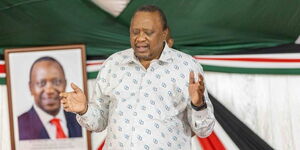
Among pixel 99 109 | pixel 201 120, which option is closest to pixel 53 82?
pixel 99 109

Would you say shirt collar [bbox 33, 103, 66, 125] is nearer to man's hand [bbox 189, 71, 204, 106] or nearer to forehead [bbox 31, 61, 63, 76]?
forehead [bbox 31, 61, 63, 76]

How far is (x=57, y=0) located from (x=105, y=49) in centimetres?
43

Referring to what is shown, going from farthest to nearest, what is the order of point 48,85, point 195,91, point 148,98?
1. point 48,85
2. point 148,98
3. point 195,91

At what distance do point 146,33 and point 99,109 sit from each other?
0.35 m

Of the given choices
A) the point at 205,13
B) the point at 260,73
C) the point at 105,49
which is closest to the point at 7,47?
the point at 105,49

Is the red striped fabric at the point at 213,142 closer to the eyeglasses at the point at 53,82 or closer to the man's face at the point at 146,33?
the eyeglasses at the point at 53,82

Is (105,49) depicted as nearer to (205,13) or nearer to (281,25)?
(205,13)

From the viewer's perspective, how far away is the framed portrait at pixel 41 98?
3592 millimetres

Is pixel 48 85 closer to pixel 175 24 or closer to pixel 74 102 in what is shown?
pixel 175 24

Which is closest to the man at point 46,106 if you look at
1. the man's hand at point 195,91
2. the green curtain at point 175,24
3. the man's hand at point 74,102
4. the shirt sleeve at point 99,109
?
the green curtain at point 175,24

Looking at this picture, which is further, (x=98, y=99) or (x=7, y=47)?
(x=7, y=47)

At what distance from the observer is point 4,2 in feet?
11.5

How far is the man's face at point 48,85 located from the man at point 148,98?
148cm

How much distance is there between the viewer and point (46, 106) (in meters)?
3.61
